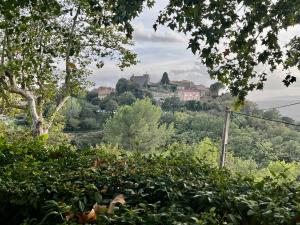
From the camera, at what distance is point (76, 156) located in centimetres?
546

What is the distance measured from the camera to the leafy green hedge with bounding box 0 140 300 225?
283cm

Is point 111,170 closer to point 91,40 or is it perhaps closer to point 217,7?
point 217,7

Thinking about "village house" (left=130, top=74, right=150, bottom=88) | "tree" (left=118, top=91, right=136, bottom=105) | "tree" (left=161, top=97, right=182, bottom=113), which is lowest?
"tree" (left=161, top=97, right=182, bottom=113)

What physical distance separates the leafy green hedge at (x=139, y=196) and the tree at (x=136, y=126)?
91745 mm

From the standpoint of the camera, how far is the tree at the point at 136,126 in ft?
323

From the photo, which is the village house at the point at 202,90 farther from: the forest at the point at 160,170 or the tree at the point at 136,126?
the forest at the point at 160,170

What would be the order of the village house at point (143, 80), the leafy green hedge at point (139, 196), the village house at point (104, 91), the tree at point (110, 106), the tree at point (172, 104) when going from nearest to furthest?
the leafy green hedge at point (139, 196) → the tree at point (110, 106) → the village house at point (104, 91) → the tree at point (172, 104) → the village house at point (143, 80)

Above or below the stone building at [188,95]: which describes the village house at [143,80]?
above

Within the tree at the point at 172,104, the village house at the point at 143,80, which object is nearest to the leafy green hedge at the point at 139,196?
the tree at the point at 172,104

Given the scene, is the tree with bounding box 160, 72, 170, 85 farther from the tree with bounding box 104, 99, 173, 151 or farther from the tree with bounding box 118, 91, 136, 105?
the tree with bounding box 104, 99, 173, 151

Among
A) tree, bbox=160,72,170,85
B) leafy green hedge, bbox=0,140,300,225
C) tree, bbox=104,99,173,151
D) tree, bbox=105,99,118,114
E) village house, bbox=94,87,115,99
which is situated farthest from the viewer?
tree, bbox=160,72,170,85

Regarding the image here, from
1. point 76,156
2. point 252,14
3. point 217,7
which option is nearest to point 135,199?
point 76,156

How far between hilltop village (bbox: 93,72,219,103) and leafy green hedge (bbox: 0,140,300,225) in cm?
13193

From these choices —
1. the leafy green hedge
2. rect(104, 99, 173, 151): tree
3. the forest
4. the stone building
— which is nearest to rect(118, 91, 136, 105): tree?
rect(104, 99, 173, 151): tree
